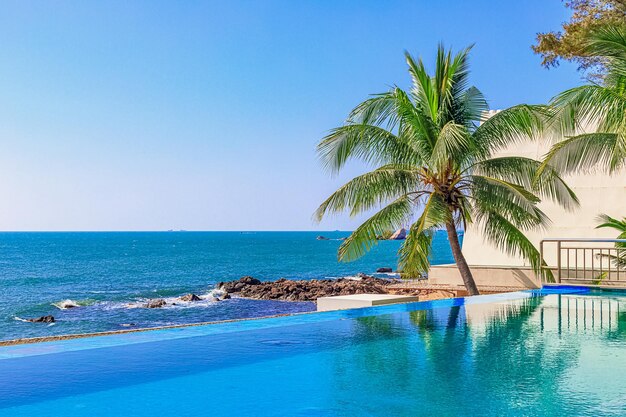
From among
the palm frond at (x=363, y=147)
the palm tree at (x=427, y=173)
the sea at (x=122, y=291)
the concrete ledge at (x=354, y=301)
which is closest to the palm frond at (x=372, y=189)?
the palm tree at (x=427, y=173)

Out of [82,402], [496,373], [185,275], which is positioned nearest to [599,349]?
[496,373]

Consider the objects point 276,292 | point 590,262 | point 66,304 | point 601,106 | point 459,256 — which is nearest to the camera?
point 601,106

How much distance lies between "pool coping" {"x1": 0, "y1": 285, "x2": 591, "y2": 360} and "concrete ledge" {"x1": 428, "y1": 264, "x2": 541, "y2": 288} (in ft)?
19.1

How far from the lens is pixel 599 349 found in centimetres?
704

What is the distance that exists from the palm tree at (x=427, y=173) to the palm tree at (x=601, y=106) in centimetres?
84

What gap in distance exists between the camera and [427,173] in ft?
44.4

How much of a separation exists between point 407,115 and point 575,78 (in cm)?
970

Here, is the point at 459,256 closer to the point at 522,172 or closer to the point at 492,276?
the point at 522,172

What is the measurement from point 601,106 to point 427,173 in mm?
3513

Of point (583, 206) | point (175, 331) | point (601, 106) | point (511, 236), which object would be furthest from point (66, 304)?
point (601, 106)

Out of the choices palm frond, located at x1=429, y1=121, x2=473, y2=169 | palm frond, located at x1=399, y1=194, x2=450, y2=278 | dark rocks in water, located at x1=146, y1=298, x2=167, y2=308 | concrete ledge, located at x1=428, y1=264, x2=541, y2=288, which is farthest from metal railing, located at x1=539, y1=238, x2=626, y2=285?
dark rocks in water, located at x1=146, y1=298, x2=167, y2=308

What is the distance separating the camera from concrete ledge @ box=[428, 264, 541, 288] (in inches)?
679

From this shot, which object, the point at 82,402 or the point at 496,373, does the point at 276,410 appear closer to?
the point at 82,402

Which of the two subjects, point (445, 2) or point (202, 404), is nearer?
point (202, 404)
